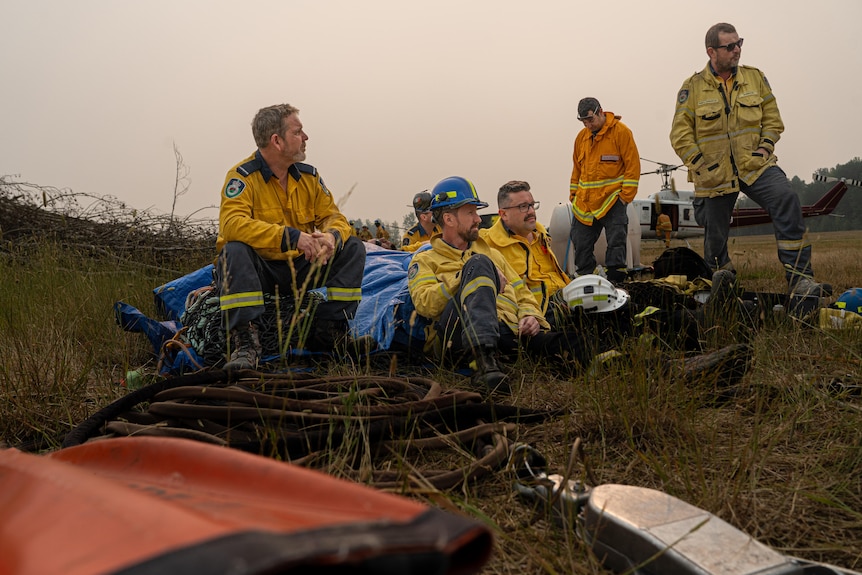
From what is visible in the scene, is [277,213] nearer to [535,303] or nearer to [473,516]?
A: [535,303]

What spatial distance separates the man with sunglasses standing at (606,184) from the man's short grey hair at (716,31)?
1600mm

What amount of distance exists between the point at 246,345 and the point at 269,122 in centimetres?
144

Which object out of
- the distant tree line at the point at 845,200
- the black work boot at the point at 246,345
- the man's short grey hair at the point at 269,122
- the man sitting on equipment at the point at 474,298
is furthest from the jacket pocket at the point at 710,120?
the distant tree line at the point at 845,200

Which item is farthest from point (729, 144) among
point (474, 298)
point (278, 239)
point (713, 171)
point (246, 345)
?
point (246, 345)

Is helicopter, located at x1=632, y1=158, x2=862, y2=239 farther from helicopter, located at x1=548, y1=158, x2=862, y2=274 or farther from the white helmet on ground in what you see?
the white helmet on ground

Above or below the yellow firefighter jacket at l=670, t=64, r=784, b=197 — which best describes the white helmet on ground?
below

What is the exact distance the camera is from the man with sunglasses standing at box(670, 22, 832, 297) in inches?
227

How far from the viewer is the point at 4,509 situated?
0.99 m

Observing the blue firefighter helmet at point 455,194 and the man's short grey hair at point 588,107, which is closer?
the blue firefighter helmet at point 455,194

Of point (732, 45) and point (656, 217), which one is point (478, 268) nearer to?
point (732, 45)

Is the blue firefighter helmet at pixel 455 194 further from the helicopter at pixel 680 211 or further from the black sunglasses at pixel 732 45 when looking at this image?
the helicopter at pixel 680 211

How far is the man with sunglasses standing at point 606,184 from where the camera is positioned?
7.49 meters

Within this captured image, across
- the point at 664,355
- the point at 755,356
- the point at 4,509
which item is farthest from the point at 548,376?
the point at 4,509

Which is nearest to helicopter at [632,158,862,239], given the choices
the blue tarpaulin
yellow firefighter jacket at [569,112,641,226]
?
yellow firefighter jacket at [569,112,641,226]
